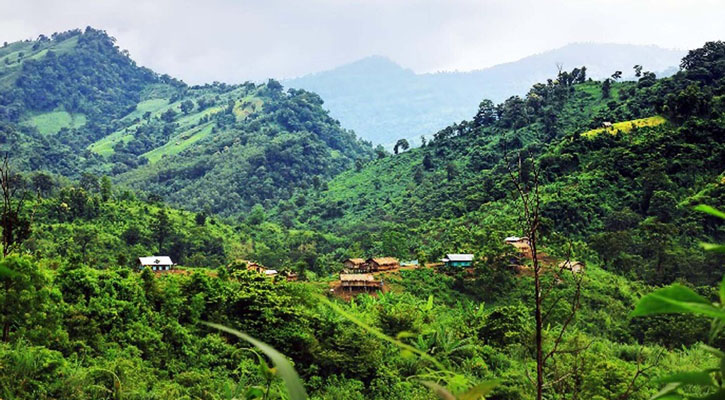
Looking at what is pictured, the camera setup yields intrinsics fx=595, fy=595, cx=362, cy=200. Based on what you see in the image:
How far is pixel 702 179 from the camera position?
29.2 m

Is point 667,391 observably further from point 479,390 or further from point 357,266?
point 357,266

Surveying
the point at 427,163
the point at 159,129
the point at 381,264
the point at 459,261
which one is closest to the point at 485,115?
the point at 427,163

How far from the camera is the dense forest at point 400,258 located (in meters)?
8.12

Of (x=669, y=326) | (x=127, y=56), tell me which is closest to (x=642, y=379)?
(x=669, y=326)

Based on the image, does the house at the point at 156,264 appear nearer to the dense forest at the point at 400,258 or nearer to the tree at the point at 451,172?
the dense forest at the point at 400,258

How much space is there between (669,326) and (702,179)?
14.5 meters

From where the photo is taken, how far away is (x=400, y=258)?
1247 inches

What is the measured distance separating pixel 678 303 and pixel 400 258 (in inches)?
1228

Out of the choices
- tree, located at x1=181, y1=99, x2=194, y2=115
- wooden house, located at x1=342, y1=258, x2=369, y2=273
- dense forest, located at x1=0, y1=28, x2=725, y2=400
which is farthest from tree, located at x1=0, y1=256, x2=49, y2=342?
tree, located at x1=181, y1=99, x2=194, y2=115

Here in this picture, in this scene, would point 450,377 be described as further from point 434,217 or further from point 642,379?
point 434,217

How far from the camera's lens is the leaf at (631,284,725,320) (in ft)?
2.17

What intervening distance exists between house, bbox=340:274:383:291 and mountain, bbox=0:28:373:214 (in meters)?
33.4

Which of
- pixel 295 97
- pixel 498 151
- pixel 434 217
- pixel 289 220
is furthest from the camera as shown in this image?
pixel 295 97

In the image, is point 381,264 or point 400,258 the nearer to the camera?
point 381,264
